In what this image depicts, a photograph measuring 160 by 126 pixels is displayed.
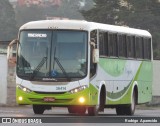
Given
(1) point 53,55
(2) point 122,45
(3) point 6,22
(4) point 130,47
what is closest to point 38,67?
(1) point 53,55

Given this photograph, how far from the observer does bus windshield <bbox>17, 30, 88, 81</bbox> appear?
1098 inches

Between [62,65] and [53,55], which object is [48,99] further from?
[53,55]

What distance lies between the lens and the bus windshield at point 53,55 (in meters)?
27.9

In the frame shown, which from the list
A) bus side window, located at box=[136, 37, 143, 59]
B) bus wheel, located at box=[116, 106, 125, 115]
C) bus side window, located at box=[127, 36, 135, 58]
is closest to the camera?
bus side window, located at box=[127, 36, 135, 58]

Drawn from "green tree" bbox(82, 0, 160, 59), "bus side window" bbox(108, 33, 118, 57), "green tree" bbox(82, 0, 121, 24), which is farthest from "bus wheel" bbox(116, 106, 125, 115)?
"green tree" bbox(82, 0, 121, 24)

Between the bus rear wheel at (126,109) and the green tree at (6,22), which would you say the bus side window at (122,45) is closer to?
the bus rear wheel at (126,109)

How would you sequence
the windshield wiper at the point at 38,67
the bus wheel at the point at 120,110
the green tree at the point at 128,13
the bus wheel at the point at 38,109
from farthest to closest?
the green tree at the point at 128,13
the bus wheel at the point at 120,110
the bus wheel at the point at 38,109
the windshield wiper at the point at 38,67

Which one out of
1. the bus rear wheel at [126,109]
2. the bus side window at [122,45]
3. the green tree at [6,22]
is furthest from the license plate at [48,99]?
the green tree at [6,22]

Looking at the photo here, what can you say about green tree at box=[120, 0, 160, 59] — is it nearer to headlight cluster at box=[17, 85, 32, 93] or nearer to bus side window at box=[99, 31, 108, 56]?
bus side window at box=[99, 31, 108, 56]

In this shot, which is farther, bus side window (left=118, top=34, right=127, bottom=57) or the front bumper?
bus side window (left=118, top=34, right=127, bottom=57)

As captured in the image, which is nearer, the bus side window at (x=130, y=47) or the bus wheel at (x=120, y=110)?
the bus side window at (x=130, y=47)

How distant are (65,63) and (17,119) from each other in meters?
9.91

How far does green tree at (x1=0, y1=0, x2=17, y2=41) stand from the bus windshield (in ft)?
392

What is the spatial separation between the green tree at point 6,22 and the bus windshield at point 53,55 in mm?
119514
